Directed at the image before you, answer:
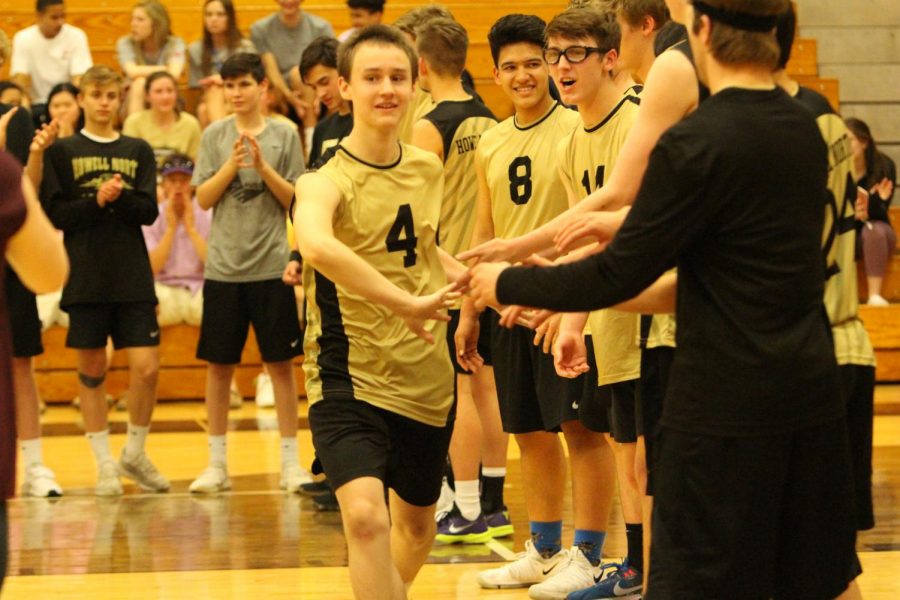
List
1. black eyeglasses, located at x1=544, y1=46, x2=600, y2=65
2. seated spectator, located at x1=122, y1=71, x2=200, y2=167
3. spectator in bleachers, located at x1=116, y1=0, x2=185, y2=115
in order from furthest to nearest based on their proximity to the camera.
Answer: spectator in bleachers, located at x1=116, y1=0, x2=185, y2=115
seated spectator, located at x1=122, y1=71, x2=200, y2=167
black eyeglasses, located at x1=544, y1=46, x2=600, y2=65

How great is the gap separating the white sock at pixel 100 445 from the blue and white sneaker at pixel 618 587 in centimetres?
301

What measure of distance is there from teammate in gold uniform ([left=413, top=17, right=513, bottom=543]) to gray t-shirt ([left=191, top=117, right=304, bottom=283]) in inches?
50.9

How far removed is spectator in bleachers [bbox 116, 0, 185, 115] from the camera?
1041 centimetres

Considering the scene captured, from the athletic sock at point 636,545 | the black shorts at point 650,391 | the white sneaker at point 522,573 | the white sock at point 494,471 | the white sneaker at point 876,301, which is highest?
the black shorts at point 650,391

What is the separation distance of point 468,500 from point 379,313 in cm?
189

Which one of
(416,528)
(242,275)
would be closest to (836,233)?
(416,528)

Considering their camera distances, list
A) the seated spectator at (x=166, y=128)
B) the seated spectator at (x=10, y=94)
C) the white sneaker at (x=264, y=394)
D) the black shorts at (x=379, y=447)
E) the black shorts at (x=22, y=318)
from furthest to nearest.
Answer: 1. the seated spectator at (x=166, y=128)
2. the white sneaker at (x=264, y=394)
3. the seated spectator at (x=10, y=94)
4. the black shorts at (x=22, y=318)
5. the black shorts at (x=379, y=447)

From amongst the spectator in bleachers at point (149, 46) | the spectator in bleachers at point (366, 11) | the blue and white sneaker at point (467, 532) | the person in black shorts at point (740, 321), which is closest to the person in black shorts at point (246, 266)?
the blue and white sneaker at point (467, 532)

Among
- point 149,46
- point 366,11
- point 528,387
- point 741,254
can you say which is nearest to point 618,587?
point 528,387

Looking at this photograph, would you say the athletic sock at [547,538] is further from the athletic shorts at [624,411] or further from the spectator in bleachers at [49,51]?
the spectator in bleachers at [49,51]

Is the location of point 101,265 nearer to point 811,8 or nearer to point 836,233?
point 836,233

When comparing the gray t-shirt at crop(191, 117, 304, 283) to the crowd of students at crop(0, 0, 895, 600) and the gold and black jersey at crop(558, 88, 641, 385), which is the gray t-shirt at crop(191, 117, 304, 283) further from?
the gold and black jersey at crop(558, 88, 641, 385)

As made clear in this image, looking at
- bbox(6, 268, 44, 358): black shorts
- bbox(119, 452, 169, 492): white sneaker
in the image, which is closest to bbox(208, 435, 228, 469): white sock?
bbox(119, 452, 169, 492): white sneaker

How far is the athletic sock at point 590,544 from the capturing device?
4.75 m
